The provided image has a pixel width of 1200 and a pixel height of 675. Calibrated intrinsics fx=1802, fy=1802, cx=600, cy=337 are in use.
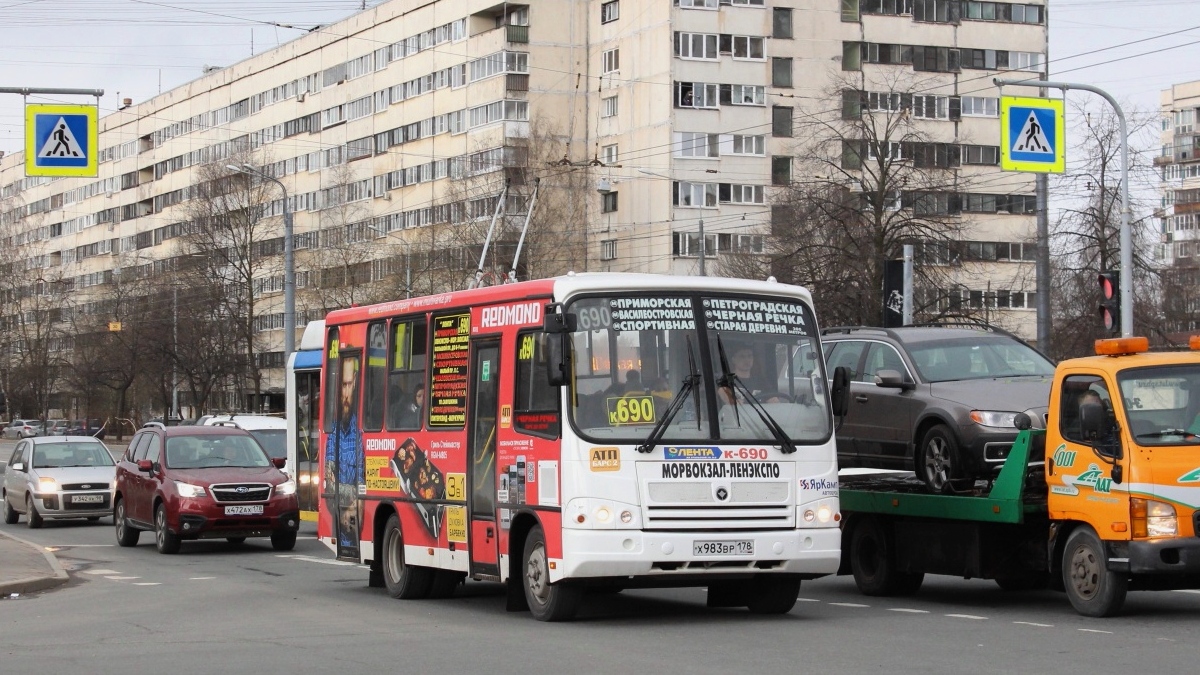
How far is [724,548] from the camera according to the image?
13.5 metres

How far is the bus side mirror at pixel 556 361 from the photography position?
524 inches

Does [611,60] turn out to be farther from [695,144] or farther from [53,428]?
[53,428]

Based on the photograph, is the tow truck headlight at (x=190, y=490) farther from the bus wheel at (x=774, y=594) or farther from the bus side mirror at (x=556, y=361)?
the bus side mirror at (x=556, y=361)

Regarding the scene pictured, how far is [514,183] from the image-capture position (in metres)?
78.6

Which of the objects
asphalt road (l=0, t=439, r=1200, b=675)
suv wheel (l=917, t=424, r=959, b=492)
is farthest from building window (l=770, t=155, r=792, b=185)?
suv wheel (l=917, t=424, r=959, b=492)

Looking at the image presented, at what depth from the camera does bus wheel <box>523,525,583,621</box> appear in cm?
1367

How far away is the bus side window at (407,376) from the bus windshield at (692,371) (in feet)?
9.88

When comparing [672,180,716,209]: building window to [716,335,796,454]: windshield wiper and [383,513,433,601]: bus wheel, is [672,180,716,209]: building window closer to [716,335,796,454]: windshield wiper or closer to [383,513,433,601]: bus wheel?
[383,513,433,601]: bus wheel

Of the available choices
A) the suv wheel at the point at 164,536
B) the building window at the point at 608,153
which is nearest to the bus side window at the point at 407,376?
the suv wheel at the point at 164,536

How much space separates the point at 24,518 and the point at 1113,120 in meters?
35.9

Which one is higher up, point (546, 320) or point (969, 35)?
point (969, 35)

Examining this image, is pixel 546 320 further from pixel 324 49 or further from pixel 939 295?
pixel 324 49

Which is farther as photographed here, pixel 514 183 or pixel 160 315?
pixel 160 315

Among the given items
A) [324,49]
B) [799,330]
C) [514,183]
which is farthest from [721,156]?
[799,330]
